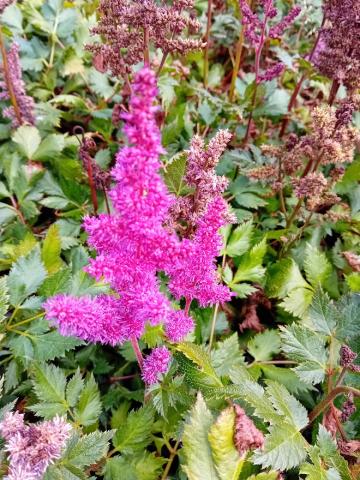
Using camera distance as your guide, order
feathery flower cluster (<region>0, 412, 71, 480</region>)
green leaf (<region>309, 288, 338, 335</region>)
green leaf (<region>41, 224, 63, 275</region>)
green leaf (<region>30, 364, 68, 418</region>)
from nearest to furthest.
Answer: feathery flower cluster (<region>0, 412, 71, 480</region>)
green leaf (<region>30, 364, 68, 418</region>)
green leaf (<region>309, 288, 338, 335</region>)
green leaf (<region>41, 224, 63, 275</region>)

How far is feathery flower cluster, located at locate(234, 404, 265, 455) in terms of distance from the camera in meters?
1.32

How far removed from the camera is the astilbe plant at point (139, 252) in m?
0.99

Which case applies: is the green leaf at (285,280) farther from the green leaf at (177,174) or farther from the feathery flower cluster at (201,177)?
the feathery flower cluster at (201,177)

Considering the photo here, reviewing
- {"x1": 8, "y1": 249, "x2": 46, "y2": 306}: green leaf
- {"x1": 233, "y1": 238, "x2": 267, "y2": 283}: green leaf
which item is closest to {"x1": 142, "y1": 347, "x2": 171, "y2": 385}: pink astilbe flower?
{"x1": 8, "y1": 249, "x2": 46, "y2": 306}: green leaf

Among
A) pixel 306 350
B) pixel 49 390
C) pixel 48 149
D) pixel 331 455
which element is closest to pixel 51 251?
pixel 49 390

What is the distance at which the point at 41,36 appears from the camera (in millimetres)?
3361

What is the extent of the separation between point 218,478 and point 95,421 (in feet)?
1.77

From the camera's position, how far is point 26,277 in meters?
1.87

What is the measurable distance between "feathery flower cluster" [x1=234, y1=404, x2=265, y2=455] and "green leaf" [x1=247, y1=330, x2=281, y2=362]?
0.72 metres

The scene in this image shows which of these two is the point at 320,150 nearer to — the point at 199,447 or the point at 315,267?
the point at 315,267

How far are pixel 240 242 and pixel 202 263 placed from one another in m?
0.87

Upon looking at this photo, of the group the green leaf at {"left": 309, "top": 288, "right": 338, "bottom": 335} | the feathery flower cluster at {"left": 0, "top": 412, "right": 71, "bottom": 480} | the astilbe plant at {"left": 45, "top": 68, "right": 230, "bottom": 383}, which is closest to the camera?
the astilbe plant at {"left": 45, "top": 68, "right": 230, "bottom": 383}

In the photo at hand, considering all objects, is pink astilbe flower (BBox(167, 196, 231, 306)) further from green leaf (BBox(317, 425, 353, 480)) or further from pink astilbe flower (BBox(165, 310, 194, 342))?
green leaf (BBox(317, 425, 353, 480))

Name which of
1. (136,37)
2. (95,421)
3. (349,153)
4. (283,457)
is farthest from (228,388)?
(136,37)
